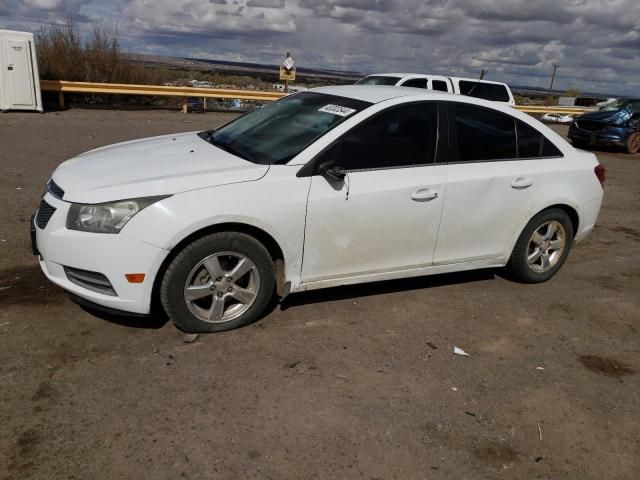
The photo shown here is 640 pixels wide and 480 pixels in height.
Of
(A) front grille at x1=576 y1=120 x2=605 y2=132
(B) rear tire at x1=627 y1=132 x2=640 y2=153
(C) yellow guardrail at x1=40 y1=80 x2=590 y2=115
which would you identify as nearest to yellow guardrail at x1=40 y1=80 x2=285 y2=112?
(C) yellow guardrail at x1=40 y1=80 x2=590 y2=115

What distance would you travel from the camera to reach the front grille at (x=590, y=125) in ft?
55.0

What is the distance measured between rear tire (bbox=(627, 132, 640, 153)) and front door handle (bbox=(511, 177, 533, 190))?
14402mm

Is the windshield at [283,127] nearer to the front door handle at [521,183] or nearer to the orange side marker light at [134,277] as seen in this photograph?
the orange side marker light at [134,277]

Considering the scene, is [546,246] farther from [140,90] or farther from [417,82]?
[140,90]

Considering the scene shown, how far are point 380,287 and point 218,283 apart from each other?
170cm

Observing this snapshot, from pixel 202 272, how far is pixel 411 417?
5.31 feet

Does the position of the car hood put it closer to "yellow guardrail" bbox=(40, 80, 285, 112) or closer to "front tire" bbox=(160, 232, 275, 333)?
"front tire" bbox=(160, 232, 275, 333)

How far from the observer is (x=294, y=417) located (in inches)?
118

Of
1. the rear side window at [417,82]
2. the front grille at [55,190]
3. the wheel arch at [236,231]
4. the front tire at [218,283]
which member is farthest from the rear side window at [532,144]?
the rear side window at [417,82]

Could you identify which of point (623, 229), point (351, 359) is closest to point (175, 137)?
point (351, 359)

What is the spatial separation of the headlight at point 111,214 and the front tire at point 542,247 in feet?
10.6

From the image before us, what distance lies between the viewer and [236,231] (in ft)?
11.9

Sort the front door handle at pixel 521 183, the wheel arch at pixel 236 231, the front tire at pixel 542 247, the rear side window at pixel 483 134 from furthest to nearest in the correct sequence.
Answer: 1. the front tire at pixel 542 247
2. the front door handle at pixel 521 183
3. the rear side window at pixel 483 134
4. the wheel arch at pixel 236 231

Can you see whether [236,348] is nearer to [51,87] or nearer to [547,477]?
[547,477]
